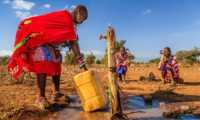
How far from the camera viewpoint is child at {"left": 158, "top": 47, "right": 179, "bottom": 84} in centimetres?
1246

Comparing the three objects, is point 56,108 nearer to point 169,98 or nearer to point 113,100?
point 113,100

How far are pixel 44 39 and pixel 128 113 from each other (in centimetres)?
186

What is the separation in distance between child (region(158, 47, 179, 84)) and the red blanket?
5821mm

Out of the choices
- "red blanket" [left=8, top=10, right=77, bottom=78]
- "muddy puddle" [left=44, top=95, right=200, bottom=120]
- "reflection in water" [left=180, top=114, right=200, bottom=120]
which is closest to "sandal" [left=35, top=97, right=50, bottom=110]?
"muddy puddle" [left=44, top=95, right=200, bottom=120]

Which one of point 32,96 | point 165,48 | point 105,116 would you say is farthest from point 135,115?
point 165,48

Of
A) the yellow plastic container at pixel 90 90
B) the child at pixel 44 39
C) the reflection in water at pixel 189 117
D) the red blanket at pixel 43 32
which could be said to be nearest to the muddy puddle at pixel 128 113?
the reflection in water at pixel 189 117

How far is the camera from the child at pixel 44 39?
23.6ft

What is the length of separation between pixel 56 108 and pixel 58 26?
138 cm

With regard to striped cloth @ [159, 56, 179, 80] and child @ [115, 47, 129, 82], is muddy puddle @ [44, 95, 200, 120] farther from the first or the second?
child @ [115, 47, 129, 82]

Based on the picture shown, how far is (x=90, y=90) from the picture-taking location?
6.93 meters

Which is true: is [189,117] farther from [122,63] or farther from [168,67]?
[122,63]

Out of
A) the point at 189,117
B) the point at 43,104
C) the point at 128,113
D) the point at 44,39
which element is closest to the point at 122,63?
the point at 44,39

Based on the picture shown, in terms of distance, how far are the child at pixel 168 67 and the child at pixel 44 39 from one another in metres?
5.68

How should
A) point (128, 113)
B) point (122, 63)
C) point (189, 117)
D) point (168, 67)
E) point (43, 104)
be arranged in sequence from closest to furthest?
point (128, 113)
point (189, 117)
point (43, 104)
point (168, 67)
point (122, 63)
